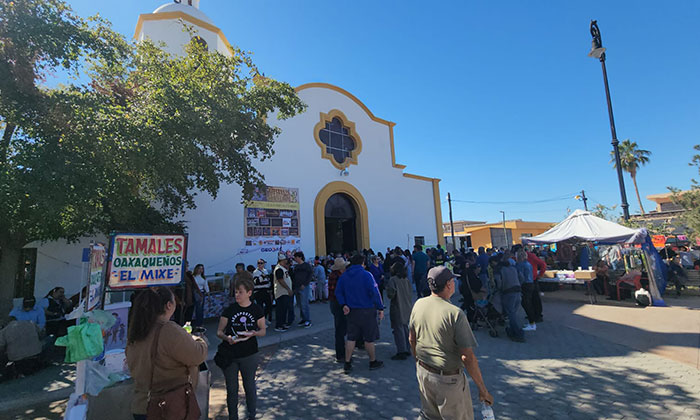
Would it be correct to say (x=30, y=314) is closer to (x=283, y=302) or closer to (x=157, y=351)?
(x=283, y=302)

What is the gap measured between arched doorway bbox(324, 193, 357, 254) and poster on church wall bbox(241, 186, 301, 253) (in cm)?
202

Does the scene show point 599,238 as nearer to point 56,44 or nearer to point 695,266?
point 695,266

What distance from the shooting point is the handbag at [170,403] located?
2195mm

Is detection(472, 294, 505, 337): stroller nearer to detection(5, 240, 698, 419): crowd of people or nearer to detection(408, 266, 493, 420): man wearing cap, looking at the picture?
detection(5, 240, 698, 419): crowd of people

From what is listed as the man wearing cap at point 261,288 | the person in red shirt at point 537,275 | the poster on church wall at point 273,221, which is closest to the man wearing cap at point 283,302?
the man wearing cap at point 261,288

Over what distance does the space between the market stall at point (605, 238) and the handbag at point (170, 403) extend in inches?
441

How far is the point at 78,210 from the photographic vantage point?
5.97m

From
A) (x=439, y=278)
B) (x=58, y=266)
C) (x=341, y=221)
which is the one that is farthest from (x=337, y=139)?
(x=439, y=278)

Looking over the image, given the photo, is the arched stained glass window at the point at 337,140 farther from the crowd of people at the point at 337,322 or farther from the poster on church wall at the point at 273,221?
the crowd of people at the point at 337,322

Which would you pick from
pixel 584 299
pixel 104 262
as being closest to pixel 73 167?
pixel 104 262

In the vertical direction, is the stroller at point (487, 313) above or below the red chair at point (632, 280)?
below

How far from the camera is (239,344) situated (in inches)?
132

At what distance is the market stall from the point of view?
8.73 metres

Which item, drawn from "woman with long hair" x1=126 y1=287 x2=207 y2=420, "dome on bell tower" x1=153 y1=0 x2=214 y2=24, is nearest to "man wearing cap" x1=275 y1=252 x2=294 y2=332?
"woman with long hair" x1=126 y1=287 x2=207 y2=420
